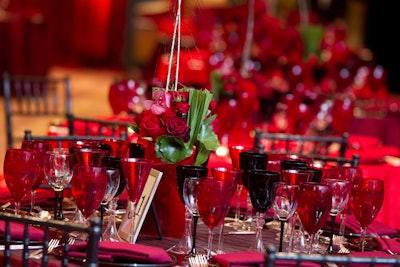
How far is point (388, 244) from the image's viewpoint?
8.47 ft

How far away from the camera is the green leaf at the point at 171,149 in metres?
2.55

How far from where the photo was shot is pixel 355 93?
24.8 ft

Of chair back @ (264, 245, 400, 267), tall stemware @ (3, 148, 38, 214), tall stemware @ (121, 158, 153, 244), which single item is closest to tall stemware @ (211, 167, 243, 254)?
tall stemware @ (121, 158, 153, 244)

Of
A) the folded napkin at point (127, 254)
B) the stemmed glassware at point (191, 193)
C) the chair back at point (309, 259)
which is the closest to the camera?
the chair back at point (309, 259)

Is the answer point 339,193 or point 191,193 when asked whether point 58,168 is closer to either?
point 191,193

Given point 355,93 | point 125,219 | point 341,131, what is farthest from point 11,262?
point 355,93

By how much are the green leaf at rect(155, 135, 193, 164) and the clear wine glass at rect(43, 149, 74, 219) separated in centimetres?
24

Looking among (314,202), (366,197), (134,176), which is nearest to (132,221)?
(134,176)

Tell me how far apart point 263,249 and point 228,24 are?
4725 mm

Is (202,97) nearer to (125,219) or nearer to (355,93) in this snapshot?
(125,219)

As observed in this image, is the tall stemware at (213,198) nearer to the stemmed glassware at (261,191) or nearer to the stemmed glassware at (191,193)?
the stemmed glassware at (191,193)

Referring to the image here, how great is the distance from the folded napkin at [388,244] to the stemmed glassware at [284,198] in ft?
1.15

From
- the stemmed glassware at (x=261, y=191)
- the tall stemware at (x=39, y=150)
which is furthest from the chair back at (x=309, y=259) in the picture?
the tall stemware at (x=39, y=150)

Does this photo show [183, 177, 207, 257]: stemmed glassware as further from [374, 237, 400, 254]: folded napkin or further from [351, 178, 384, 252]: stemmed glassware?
[374, 237, 400, 254]: folded napkin
